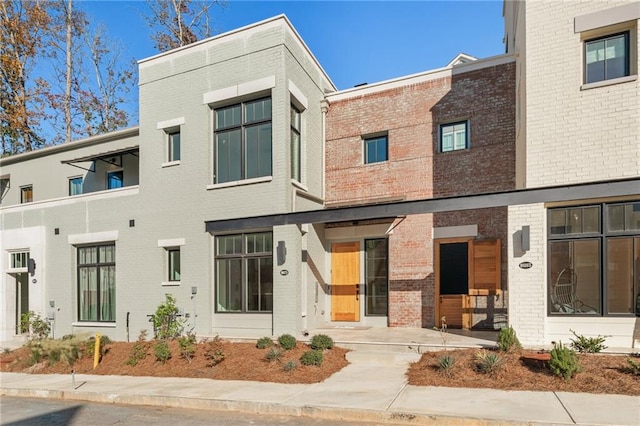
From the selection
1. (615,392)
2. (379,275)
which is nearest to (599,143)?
(615,392)

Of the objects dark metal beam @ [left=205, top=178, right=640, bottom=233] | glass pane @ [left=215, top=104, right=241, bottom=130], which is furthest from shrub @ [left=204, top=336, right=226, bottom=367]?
glass pane @ [left=215, top=104, right=241, bottom=130]

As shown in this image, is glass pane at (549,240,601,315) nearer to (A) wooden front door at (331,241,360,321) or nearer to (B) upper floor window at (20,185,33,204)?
(A) wooden front door at (331,241,360,321)

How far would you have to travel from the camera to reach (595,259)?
29.8 feet

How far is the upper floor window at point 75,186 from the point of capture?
55.7ft

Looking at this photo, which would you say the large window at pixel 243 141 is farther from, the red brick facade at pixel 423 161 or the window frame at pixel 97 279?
the window frame at pixel 97 279

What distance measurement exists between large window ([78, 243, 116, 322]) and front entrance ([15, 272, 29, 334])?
169 inches

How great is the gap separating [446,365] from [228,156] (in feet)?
27.9

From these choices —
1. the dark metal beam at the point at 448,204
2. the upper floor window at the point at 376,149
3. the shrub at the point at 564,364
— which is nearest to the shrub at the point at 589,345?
the shrub at the point at 564,364

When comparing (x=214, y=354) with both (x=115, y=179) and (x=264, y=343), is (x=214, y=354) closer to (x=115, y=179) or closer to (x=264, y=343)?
(x=264, y=343)

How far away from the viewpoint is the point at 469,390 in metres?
7.25

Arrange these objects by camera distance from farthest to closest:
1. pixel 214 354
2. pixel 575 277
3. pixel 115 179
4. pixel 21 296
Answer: pixel 21 296, pixel 115 179, pixel 214 354, pixel 575 277

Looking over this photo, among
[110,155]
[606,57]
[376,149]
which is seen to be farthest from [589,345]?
[110,155]

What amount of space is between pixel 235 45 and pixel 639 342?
41.4 feet

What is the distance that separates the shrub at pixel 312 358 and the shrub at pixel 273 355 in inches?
21.7
